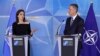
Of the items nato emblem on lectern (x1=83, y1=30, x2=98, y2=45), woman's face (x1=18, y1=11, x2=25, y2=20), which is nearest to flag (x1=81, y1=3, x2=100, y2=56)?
nato emblem on lectern (x1=83, y1=30, x2=98, y2=45)

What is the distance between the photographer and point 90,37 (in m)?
6.68

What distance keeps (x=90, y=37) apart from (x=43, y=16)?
130 centimetres

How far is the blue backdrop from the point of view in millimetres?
6770

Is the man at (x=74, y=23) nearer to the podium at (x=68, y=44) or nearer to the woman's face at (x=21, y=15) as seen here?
the podium at (x=68, y=44)

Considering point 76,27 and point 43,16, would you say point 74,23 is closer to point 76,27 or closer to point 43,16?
point 76,27

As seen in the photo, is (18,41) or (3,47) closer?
(18,41)

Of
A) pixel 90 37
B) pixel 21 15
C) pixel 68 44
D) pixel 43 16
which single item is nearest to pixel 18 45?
pixel 68 44

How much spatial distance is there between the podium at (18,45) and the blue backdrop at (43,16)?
1846 millimetres

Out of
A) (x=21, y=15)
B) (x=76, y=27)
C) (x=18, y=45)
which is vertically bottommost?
(x=18, y=45)

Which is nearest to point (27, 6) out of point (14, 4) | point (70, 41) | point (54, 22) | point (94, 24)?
point (14, 4)

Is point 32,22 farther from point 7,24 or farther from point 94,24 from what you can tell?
point 94,24

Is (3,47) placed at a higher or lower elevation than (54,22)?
lower

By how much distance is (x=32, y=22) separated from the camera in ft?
22.6

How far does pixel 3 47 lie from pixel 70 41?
2.65 meters
